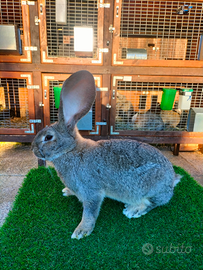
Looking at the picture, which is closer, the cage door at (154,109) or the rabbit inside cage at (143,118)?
the cage door at (154,109)

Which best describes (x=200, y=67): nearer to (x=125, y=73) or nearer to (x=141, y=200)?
(x=125, y=73)

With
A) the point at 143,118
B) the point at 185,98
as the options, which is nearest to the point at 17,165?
the point at 143,118

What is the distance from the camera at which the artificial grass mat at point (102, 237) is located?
1.18 metres

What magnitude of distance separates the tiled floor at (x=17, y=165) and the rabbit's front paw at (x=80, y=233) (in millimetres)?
638

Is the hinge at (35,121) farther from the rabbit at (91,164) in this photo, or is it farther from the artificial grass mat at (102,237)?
the rabbit at (91,164)

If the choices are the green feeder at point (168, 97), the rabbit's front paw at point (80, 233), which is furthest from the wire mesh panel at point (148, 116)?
the rabbit's front paw at point (80, 233)

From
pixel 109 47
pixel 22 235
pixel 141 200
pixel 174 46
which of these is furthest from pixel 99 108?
pixel 174 46

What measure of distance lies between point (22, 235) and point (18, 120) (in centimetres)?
205

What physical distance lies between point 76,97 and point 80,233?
0.89 metres

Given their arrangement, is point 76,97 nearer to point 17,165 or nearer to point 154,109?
point 17,165

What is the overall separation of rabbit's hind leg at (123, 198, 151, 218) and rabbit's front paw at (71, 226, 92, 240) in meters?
0.35

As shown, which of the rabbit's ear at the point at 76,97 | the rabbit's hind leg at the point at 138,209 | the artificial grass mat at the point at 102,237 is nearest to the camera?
the artificial grass mat at the point at 102,237

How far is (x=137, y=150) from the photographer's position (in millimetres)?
1515

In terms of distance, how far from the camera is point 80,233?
1354 millimetres
